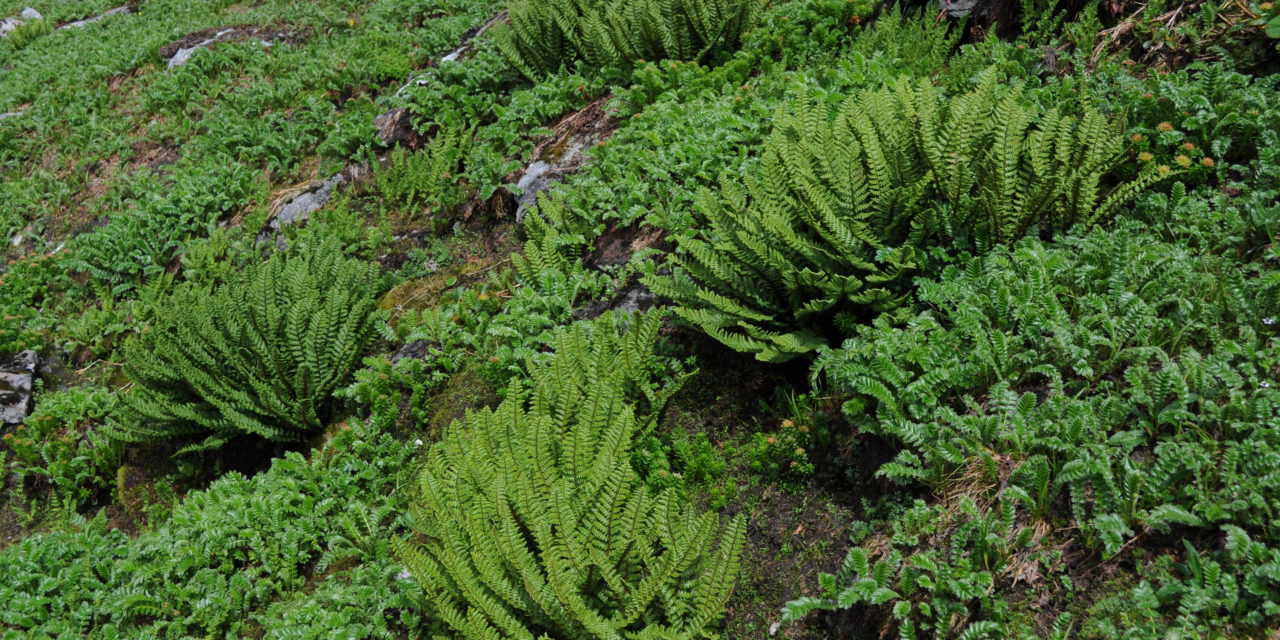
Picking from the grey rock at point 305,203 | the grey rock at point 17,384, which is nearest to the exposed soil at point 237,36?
the grey rock at point 305,203

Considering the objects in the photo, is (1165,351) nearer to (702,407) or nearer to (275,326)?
(702,407)

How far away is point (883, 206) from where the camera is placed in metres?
4.13

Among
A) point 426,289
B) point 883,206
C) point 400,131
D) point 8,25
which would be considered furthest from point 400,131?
point 8,25

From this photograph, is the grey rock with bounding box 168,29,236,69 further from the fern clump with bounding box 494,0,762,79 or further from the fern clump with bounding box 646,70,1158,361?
the fern clump with bounding box 646,70,1158,361

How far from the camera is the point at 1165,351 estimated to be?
3.36 meters

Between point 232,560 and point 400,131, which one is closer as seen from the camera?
point 232,560

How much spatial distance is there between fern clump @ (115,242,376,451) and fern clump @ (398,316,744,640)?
2.11 m

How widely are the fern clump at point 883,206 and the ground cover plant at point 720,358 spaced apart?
0.08 ft

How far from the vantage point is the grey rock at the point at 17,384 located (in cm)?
693

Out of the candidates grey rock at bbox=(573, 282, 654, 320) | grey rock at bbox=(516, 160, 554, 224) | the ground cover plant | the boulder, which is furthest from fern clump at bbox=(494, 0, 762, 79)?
grey rock at bbox=(573, 282, 654, 320)

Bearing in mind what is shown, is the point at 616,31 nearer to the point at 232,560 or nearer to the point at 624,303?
the point at 624,303

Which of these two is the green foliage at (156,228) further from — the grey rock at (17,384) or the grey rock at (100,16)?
the grey rock at (100,16)

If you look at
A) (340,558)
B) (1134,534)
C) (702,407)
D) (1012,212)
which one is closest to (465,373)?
(340,558)

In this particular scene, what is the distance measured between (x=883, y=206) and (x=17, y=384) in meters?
7.44
